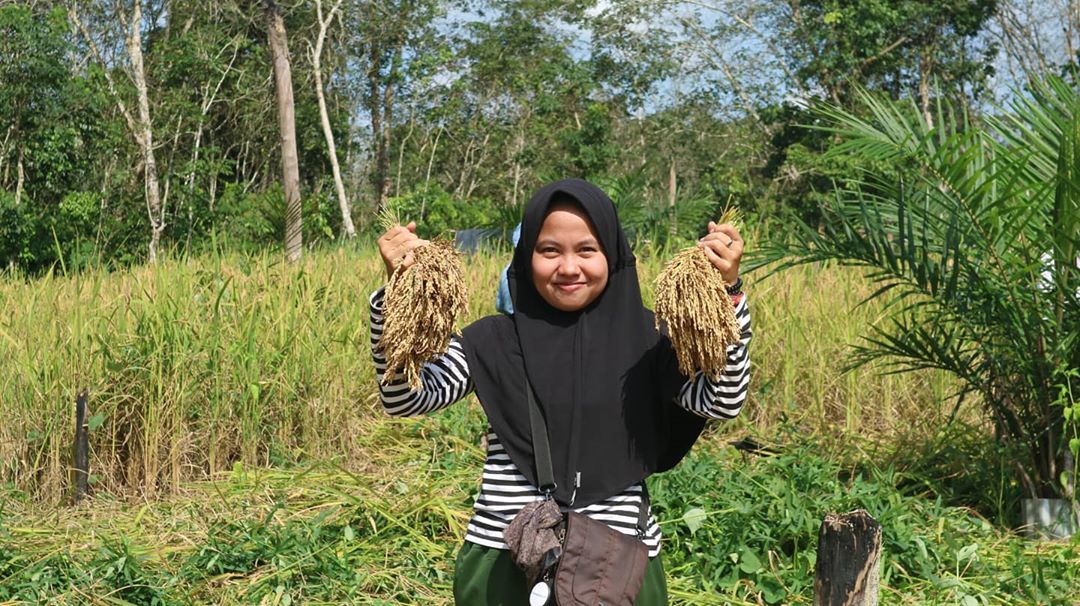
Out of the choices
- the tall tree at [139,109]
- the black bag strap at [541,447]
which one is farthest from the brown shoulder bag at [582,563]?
the tall tree at [139,109]

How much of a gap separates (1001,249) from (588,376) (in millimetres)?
2571

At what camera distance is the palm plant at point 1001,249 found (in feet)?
11.7

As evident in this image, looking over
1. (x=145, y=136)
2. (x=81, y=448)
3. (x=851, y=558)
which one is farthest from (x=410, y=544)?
(x=145, y=136)

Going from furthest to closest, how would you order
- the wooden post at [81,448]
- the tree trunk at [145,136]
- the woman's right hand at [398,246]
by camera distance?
1. the tree trunk at [145,136]
2. the wooden post at [81,448]
3. the woman's right hand at [398,246]

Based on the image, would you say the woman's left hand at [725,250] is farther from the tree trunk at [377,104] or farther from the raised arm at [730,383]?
the tree trunk at [377,104]

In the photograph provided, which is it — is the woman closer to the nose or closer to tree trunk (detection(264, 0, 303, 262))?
the nose

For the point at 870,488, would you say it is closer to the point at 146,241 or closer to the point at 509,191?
the point at 146,241

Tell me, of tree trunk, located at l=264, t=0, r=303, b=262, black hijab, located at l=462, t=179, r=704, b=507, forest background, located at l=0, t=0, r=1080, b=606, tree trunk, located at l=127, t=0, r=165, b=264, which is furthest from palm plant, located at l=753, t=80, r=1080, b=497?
tree trunk, located at l=127, t=0, r=165, b=264

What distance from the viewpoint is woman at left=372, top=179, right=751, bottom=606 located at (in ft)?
5.53

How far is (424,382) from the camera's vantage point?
172cm

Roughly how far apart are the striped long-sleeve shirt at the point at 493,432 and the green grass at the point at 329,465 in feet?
4.89

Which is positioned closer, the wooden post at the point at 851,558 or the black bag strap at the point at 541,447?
the black bag strap at the point at 541,447

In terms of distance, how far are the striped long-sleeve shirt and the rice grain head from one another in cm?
5

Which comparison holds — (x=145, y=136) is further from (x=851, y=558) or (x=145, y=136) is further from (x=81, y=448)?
(x=851, y=558)
